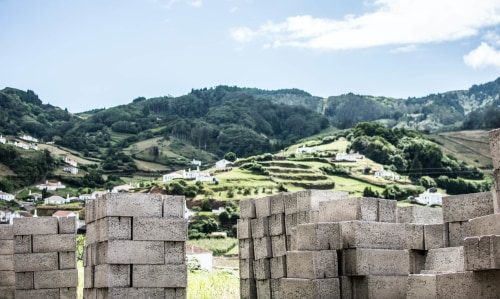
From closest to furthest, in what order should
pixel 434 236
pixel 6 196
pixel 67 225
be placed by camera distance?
pixel 434 236, pixel 67 225, pixel 6 196

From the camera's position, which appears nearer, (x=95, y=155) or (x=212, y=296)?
(x=212, y=296)

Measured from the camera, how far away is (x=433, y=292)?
1077cm

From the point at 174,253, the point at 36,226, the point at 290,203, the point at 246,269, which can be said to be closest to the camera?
the point at 174,253

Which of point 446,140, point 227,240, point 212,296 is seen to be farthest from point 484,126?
point 212,296

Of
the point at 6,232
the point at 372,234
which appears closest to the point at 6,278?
the point at 6,232

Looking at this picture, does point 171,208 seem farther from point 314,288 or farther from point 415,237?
point 415,237

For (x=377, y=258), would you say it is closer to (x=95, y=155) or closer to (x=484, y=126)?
(x=95, y=155)

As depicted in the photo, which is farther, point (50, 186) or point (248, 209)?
point (50, 186)

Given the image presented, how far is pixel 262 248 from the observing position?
20.2m

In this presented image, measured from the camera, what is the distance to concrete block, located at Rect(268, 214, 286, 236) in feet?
62.8

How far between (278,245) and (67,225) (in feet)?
17.4

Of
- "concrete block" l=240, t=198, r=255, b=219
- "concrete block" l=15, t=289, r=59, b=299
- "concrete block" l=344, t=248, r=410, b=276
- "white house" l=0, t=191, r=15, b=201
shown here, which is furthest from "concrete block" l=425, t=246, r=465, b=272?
"white house" l=0, t=191, r=15, b=201

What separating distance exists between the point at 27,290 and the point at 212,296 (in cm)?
618

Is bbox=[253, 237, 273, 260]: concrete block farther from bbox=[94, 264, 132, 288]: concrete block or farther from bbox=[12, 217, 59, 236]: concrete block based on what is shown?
bbox=[94, 264, 132, 288]: concrete block
